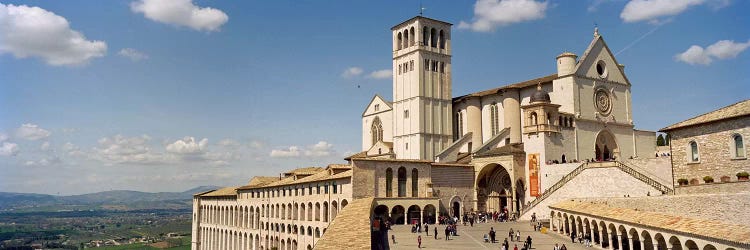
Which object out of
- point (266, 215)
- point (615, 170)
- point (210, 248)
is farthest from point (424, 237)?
point (210, 248)

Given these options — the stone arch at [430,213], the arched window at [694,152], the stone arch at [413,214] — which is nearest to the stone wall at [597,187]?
the arched window at [694,152]

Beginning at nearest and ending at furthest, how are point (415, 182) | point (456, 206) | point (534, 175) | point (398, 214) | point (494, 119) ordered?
point (398, 214) → point (415, 182) → point (534, 175) → point (456, 206) → point (494, 119)

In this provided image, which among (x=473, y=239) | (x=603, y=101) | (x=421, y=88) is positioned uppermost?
(x=421, y=88)

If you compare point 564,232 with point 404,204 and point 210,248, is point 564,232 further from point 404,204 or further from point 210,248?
point 210,248

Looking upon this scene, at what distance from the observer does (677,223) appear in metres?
32.0

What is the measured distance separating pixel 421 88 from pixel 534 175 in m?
22.6

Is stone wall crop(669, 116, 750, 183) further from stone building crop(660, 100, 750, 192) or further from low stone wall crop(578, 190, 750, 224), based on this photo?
low stone wall crop(578, 190, 750, 224)

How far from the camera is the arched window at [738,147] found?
3512cm

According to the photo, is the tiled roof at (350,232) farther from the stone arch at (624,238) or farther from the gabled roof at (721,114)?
the gabled roof at (721,114)

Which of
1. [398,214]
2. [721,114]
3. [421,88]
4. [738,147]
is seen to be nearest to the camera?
[738,147]

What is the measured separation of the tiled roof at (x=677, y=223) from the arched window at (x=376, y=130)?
143ft

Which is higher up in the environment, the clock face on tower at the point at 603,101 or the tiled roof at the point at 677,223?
the clock face on tower at the point at 603,101

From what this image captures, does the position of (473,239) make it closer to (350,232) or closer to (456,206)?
(350,232)

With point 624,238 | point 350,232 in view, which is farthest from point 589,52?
point 350,232
